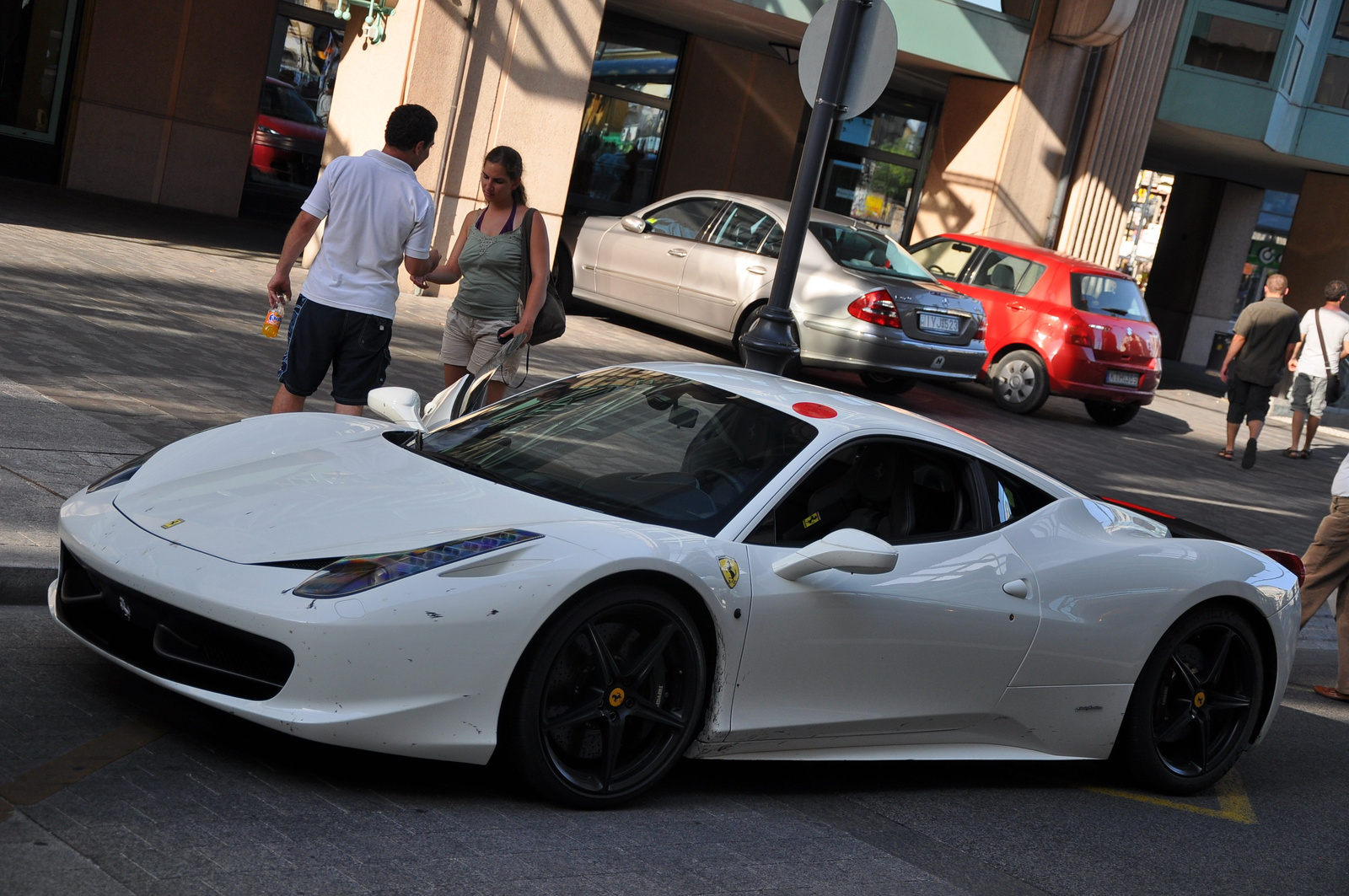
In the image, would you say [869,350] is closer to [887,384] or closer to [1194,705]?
[887,384]

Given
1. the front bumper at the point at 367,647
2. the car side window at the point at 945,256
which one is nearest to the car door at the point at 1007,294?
the car side window at the point at 945,256

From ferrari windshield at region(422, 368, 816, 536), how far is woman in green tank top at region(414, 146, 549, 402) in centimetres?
199

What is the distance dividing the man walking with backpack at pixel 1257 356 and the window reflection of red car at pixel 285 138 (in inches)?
454

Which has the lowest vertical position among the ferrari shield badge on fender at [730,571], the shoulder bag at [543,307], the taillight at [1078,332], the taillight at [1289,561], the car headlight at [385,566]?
the car headlight at [385,566]

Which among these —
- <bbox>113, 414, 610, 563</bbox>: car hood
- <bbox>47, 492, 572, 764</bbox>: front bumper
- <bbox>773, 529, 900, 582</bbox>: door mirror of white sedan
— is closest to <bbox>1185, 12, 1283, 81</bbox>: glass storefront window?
<bbox>773, 529, 900, 582</bbox>: door mirror of white sedan

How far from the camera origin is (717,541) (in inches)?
168

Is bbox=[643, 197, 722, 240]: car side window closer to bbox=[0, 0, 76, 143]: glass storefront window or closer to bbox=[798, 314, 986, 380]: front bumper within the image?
bbox=[798, 314, 986, 380]: front bumper

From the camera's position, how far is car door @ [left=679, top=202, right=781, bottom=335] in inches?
531

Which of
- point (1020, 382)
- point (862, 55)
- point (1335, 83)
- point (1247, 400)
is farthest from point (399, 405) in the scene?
point (1335, 83)

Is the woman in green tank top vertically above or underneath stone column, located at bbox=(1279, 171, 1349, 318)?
underneath

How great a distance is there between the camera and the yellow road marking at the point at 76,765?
3430 mm

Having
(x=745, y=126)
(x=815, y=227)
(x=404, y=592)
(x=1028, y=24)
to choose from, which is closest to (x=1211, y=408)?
(x=1028, y=24)

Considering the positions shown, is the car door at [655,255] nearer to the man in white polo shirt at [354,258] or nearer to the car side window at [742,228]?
the car side window at [742,228]

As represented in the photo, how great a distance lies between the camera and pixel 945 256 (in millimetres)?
16203
